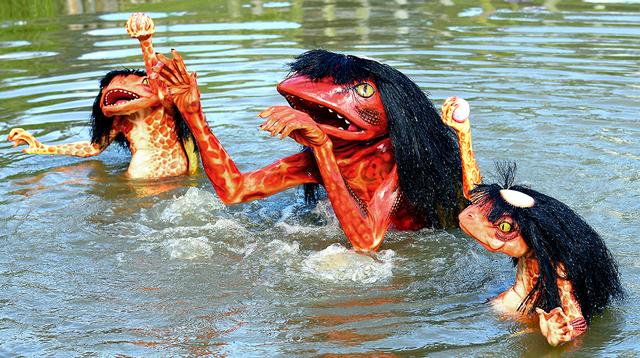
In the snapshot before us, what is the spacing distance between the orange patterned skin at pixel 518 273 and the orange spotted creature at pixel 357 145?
22.6 inches

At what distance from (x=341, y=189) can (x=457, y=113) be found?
81 cm

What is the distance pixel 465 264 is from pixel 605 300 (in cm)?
95

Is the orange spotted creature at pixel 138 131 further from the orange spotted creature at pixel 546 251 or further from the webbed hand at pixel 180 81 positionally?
the orange spotted creature at pixel 546 251

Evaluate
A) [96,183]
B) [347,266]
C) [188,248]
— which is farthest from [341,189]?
[96,183]

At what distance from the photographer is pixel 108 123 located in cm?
787

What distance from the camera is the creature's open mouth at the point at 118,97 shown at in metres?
7.44

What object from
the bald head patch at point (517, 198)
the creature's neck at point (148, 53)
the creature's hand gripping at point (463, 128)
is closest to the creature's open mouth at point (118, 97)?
the creature's neck at point (148, 53)

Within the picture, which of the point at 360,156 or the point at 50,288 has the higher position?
the point at 360,156

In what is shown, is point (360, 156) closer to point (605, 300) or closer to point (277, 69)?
point (605, 300)

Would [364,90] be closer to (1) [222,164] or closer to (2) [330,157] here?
(2) [330,157]

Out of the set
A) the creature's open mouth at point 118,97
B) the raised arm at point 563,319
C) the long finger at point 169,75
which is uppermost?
the long finger at point 169,75

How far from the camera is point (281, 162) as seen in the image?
6.33 meters

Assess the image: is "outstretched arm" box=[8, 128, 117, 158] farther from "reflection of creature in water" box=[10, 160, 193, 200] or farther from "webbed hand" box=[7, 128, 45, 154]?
"reflection of creature in water" box=[10, 160, 193, 200]

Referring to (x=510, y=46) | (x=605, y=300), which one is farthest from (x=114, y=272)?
(x=510, y=46)
